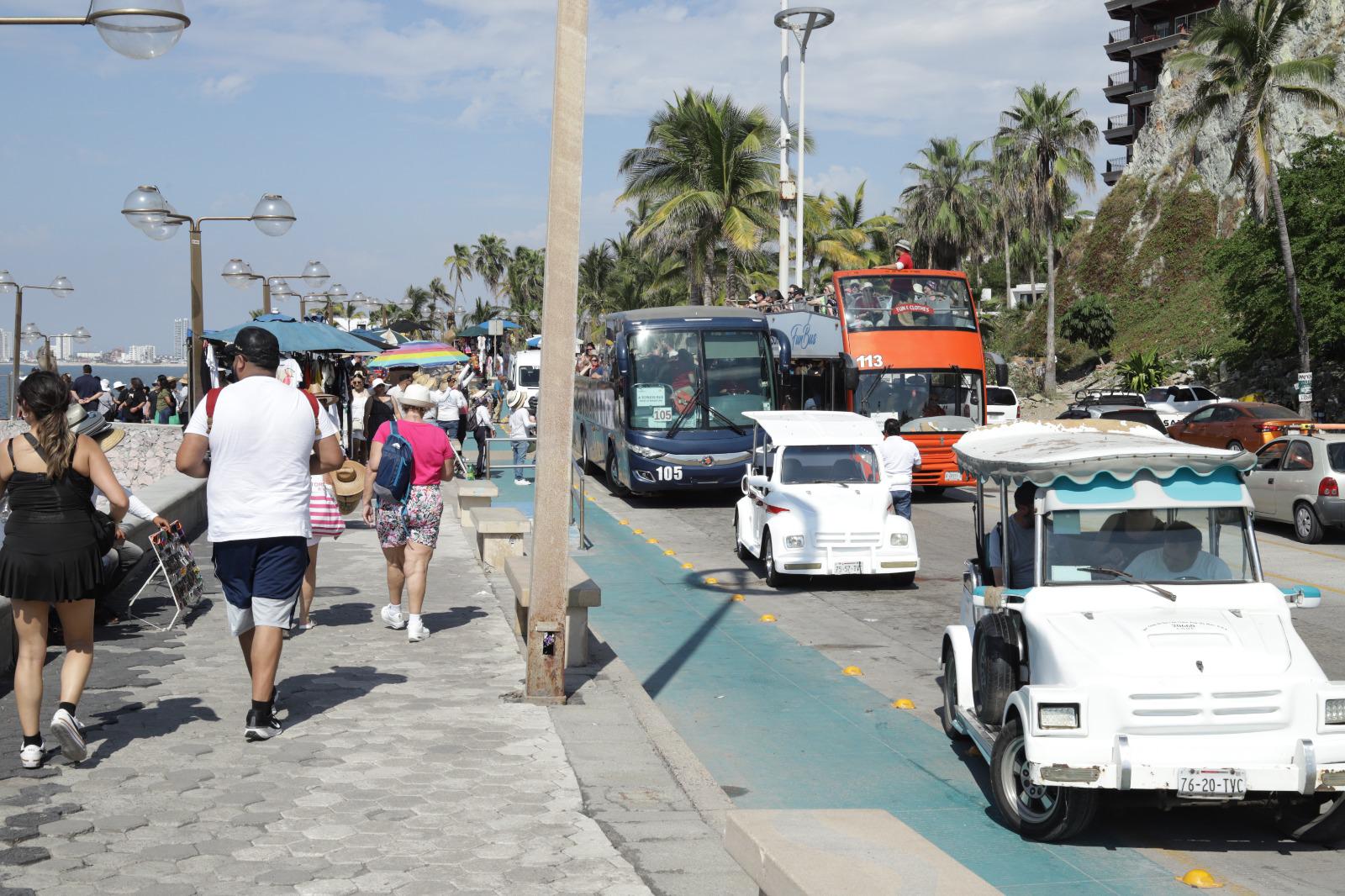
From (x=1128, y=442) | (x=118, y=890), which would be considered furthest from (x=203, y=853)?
(x=1128, y=442)

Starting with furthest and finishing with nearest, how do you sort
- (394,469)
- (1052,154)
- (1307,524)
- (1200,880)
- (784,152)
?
(1052,154) → (784,152) → (1307,524) → (394,469) → (1200,880)

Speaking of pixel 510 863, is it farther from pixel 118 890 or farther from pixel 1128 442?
pixel 1128 442

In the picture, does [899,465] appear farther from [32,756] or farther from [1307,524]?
[32,756]

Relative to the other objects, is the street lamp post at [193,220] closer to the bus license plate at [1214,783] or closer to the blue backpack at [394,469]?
the blue backpack at [394,469]

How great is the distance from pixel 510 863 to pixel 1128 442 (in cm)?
418

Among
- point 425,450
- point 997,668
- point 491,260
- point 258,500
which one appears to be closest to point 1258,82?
point 425,450

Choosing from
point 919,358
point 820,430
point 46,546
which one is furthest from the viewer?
point 919,358

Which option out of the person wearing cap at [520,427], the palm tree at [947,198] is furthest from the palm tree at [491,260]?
the person wearing cap at [520,427]

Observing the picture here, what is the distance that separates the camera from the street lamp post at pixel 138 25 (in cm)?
834

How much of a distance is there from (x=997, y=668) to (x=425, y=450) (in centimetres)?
482

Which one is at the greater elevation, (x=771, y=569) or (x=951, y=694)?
(x=951, y=694)

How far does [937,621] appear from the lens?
12.2m

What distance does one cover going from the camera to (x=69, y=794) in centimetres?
586

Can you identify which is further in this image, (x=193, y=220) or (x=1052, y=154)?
(x=1052, y=154)
